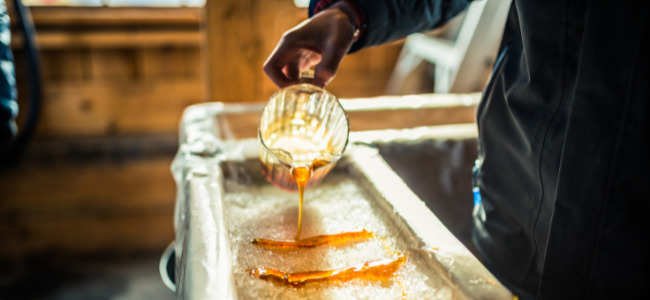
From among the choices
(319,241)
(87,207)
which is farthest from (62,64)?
(319,241)

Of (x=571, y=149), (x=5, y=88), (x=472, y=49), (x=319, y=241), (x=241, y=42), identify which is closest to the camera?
(x=571, y=149)

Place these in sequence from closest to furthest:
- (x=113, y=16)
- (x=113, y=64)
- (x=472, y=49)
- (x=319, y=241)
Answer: (x=319, y=241), (x=472, y=49), (x=113, y=16), (x=113, y=64)

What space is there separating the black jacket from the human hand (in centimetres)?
27

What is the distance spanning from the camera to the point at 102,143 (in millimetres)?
2822

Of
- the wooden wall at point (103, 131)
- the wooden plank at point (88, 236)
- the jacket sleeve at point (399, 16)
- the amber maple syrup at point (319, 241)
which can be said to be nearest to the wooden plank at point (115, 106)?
the wooden wall at point (103, 131)

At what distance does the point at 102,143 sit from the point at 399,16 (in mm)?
2292

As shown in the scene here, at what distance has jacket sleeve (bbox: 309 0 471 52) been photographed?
0.99 m

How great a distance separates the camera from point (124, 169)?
284 centimetres

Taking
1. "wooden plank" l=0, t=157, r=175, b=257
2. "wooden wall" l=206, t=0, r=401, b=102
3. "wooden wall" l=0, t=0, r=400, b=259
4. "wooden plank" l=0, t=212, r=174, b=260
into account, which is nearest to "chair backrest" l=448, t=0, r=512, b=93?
"wooden wall" l=206, t=0, r=401, b=102

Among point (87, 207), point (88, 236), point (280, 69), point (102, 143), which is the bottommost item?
point (88, 236)

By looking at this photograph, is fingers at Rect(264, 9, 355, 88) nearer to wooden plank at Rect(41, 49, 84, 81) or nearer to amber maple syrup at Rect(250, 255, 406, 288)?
amber maple syrup at Rect(250, 255, 406, 288)

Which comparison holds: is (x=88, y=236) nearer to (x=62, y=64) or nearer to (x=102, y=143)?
(x=102, y=143)

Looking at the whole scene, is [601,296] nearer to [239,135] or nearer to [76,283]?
[239,135]

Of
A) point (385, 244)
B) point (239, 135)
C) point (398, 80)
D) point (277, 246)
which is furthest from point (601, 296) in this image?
point (398, 80)
